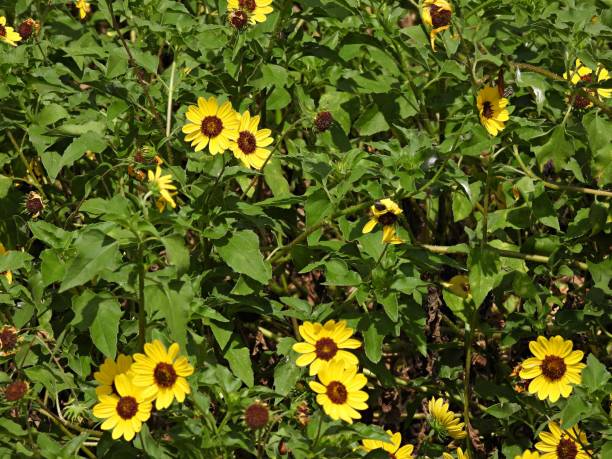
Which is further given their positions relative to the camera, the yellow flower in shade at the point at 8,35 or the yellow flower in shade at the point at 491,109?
the yellow flower in shade at the point at 8,35

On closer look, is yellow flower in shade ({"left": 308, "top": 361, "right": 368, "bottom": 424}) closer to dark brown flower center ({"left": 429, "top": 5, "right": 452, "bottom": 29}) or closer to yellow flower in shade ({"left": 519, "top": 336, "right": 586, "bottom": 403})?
yellow flower in shade ({"left": 519, "top": 336, "right": 586, "bottom": 403})

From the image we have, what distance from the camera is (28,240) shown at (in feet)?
9.50

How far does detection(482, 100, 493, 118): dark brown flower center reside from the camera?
2.64 metres

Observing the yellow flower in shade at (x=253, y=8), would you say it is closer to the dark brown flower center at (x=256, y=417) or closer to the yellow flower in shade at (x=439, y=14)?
the yellow flower in shade at (x=439, y=14)

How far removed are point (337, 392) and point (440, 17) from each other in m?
1.05

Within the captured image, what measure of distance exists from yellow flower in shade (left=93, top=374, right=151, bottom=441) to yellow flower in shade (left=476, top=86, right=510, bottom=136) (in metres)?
1.18

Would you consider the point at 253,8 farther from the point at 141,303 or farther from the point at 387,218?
the point at 141,303

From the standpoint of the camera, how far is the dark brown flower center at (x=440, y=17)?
255cm

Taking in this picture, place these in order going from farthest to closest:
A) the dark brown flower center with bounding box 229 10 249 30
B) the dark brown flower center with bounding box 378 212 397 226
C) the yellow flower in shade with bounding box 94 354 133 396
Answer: the dark brown flower center with bounding box 229 10 249 30 < the dark brown flower center with bounding box 378 212 397 226 < the yellow flower in shade with bounding box 94 354 133 396

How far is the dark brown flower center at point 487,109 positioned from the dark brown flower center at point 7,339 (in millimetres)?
1347

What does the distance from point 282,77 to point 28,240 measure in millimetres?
898

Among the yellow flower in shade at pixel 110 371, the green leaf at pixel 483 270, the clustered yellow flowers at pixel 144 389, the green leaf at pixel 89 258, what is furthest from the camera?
the green leaf at pixel 483 270

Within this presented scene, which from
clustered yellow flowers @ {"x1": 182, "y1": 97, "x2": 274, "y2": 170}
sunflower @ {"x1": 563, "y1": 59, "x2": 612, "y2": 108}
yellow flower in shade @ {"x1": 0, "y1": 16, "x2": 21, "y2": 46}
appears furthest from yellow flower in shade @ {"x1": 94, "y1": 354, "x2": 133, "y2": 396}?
sunflower @ {"x1": 563, "y1": 59, "x2": 612, "y2": 108}

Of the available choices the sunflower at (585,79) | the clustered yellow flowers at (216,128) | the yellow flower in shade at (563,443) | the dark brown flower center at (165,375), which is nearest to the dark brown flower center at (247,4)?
the clustered yellow flowers at (216,128)
